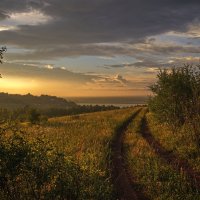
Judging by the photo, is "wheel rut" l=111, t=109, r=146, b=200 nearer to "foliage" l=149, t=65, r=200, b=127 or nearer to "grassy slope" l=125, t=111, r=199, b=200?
"grassy slope" l=125, t=111, r=199, b=200

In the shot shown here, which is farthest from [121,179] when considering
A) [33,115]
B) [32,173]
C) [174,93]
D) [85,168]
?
[33,115]

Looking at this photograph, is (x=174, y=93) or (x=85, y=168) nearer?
(x=85, y=168)

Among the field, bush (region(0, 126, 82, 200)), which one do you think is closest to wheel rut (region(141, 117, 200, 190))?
the field

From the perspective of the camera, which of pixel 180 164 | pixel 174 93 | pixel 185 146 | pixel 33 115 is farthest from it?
pixel 33 115

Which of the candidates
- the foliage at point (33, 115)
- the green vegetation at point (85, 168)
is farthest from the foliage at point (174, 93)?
the foliage at point (33, 115)

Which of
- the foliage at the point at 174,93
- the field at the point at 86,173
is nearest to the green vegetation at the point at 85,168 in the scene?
the field at the point at 86,173

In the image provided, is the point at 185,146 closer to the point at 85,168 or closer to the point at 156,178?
the point at 156,178

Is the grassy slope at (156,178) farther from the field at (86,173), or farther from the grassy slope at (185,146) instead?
the grassy slope at (185,146)

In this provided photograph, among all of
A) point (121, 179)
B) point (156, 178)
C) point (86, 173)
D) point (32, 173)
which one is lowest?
point (121, 179)

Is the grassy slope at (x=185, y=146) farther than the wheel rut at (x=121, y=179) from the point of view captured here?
Yes

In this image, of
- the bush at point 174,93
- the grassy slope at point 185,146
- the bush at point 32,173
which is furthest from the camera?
the bush at point 174,93

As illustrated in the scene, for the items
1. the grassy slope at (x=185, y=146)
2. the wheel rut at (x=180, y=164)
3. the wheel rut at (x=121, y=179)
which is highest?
the grassy slope at (x=185, y=146)

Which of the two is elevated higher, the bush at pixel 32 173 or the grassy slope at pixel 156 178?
the bush at pixel 32 173

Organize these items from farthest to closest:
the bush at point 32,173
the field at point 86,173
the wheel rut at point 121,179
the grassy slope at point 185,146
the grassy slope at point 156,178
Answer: the grassy slope at point 185,146, the wheel rut at point 121,179, the grassy slope at point 156,178, the field at point 86,173, the bush at point 32,173
